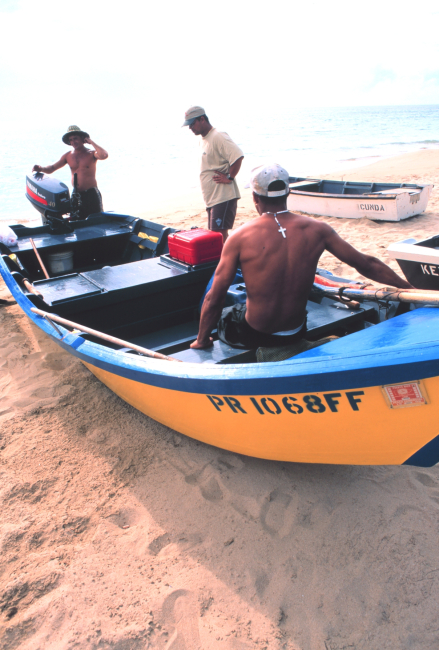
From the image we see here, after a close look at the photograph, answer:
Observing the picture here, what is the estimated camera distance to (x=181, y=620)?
6.78 ft

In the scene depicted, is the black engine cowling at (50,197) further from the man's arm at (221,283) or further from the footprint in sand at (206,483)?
the footprint in sand at (206,483)

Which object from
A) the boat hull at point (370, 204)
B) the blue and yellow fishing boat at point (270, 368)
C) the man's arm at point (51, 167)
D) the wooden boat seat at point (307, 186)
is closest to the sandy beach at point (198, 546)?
the blue and yellow fishing boat at point (270, 368)

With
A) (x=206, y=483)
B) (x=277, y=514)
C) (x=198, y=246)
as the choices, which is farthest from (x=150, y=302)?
(x=277, y=514)

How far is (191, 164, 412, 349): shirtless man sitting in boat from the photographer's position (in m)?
2.39

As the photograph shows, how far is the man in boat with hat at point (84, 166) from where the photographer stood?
6.31 meters

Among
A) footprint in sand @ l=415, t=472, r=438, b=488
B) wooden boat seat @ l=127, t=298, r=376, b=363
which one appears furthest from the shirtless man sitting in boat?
footprint in sand @ l=415, t=472, r=438, b=488

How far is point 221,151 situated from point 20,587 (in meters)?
4.77

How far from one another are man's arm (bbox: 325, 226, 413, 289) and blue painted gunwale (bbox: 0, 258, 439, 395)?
1.18 feet

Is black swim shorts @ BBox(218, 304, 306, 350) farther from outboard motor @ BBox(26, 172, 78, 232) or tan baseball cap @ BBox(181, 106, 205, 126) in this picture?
outboard motor @ BBox(26, 172, 78, 232)

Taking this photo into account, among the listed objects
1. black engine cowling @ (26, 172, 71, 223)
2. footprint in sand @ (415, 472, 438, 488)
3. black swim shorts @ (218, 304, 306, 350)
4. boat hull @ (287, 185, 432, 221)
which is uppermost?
black engine cowling @ (26, 172, 71, 223)

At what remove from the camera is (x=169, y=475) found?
9.48 ft

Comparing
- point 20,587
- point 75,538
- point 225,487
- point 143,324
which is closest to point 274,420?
point 225,487

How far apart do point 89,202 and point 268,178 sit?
501 cm

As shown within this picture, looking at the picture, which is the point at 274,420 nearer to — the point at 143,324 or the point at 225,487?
the point at 225,487
